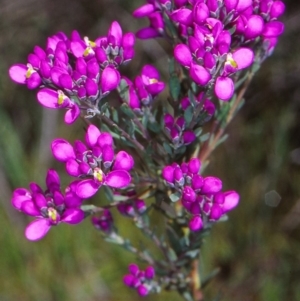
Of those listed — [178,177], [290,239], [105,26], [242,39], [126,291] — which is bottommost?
[290,239]

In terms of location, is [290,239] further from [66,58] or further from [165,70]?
[66,58]

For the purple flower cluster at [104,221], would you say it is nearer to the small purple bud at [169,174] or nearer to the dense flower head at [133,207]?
the dense flower head at [133,207]

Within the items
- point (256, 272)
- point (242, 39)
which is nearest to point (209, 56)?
point (242, 39)

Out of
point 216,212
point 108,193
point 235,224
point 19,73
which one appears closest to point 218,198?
point 216,212

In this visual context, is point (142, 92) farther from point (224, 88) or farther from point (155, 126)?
point (224, 88)

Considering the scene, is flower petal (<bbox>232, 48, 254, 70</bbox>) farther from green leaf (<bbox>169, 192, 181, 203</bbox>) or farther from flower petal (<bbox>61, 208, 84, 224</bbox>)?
flower petal (<bbox>61, 208, 84, 224</bbox>)

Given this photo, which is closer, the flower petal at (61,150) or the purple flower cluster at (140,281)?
the flower petal at (61,150)

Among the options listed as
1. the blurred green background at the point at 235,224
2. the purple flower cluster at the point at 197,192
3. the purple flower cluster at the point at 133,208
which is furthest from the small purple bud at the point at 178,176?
the blurred green background at the point at 235,224
